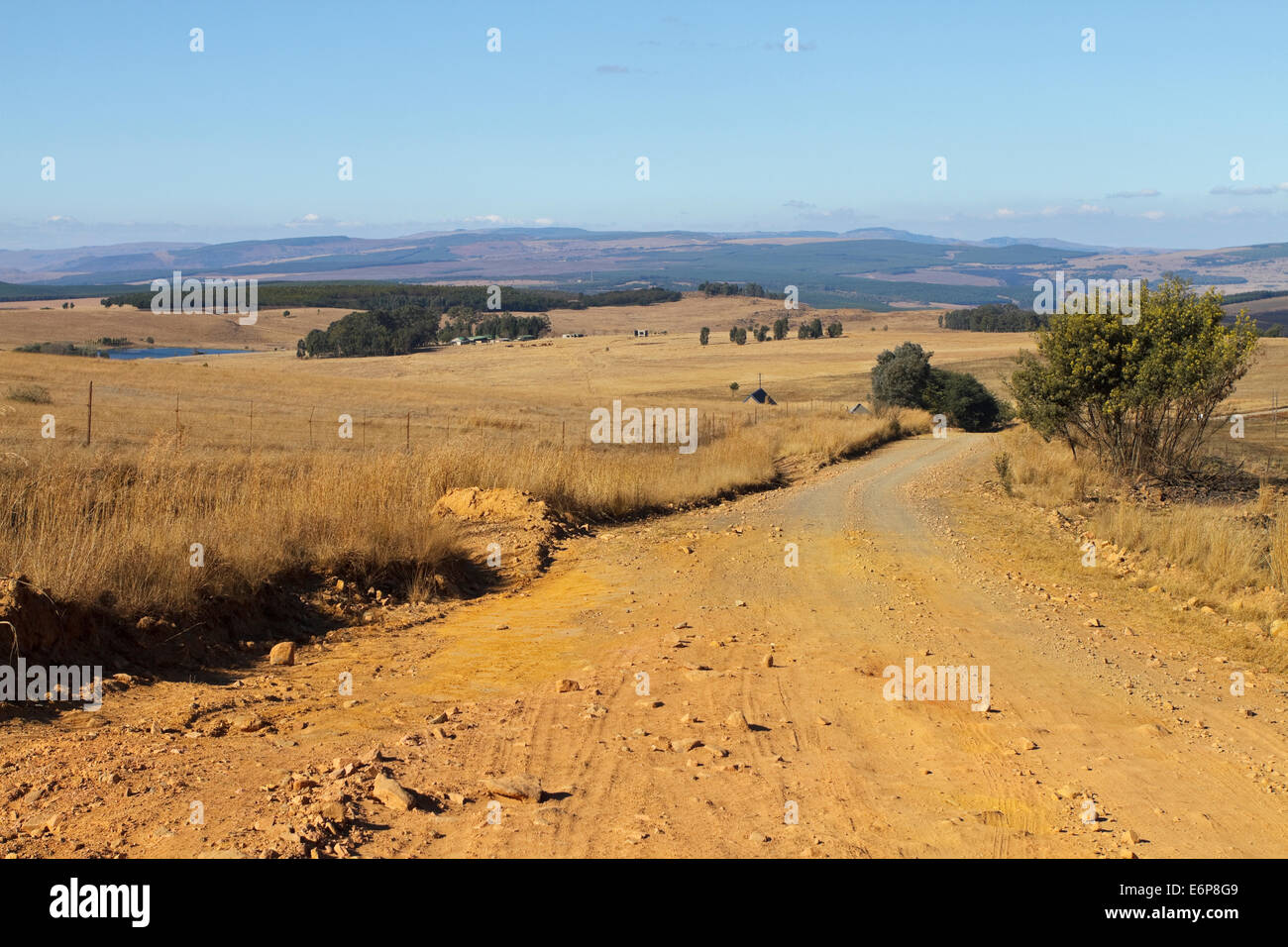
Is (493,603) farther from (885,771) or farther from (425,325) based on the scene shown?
(425,325)

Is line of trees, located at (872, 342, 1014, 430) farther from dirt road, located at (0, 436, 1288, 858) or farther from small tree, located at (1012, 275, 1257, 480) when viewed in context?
dirt road, located at (0, 436, 1288, 858)

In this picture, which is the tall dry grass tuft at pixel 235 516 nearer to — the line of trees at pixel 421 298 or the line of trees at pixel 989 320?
the line of trees at pixel 989 320

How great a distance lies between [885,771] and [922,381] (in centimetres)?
5283

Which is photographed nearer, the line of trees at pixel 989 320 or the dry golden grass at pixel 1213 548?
the dry golden grass at pixel 1213 548

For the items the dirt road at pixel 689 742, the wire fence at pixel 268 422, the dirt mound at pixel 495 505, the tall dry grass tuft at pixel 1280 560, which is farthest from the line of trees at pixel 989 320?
the dirt road at pixel 689 742

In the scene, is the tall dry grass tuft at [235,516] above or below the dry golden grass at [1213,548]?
above

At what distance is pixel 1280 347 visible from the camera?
7850cm

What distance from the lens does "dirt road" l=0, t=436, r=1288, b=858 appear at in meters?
4.67

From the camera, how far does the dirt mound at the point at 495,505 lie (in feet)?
46.0

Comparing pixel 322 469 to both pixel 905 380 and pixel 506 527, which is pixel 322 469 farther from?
pixel 905 380

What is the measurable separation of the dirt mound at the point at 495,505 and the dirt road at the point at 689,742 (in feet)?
11.7

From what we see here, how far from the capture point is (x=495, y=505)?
46.9ft

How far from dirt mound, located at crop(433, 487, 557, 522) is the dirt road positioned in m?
3.56
